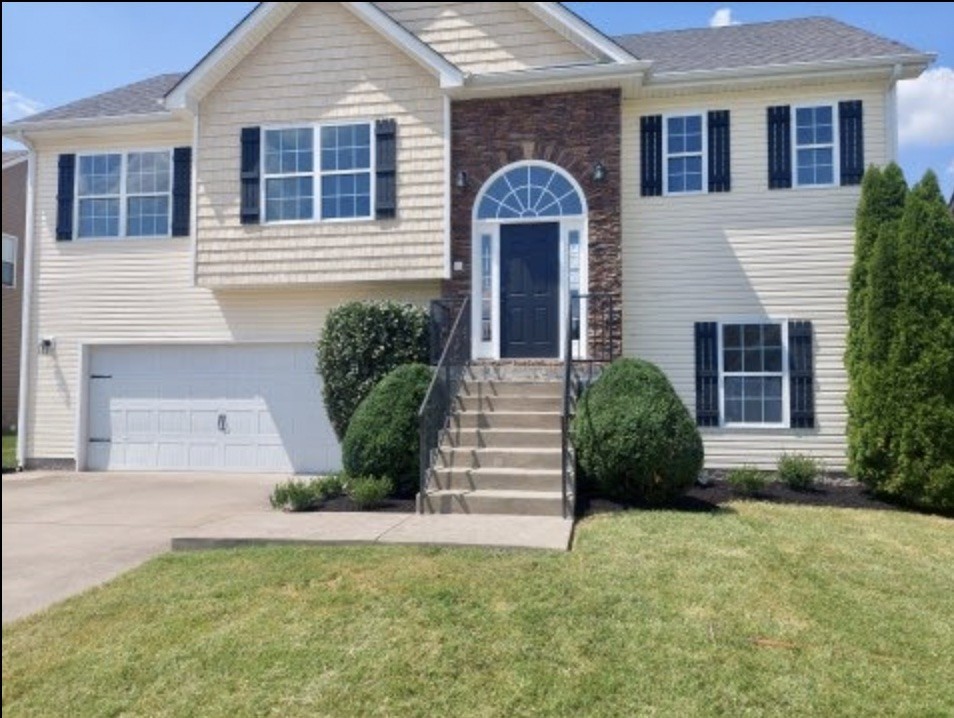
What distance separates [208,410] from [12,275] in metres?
12.7

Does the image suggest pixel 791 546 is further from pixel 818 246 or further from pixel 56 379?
pixel 56 379

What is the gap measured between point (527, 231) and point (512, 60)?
2.66 meters

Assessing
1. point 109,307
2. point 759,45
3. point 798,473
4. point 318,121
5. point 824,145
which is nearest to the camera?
point 798,473

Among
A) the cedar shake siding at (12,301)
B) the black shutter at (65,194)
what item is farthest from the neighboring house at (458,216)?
the cedar shake siding at (12,301)

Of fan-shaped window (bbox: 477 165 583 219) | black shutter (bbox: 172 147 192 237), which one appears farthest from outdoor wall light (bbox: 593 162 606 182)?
black shutter (bbox: 172 147 192 237)

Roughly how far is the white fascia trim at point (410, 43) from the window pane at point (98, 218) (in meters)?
5.42

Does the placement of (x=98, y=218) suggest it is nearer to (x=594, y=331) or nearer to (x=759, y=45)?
(x=594, y=331)

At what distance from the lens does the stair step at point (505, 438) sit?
326 inches

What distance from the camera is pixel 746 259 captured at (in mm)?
10641

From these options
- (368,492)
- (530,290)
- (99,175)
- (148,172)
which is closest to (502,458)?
(368,492)

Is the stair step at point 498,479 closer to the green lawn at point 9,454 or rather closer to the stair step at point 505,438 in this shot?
the stair step at point 505,438

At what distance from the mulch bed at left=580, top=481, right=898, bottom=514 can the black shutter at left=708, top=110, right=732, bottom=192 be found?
4.39 meters

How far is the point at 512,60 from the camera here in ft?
36.3

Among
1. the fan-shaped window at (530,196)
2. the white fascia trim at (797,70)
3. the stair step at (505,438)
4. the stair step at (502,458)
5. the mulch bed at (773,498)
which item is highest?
the white fascia trim at (797,70)
